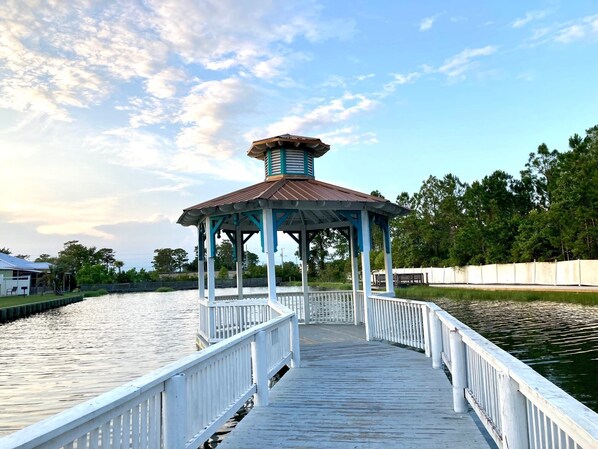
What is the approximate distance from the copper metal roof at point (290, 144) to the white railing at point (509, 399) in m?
6.85

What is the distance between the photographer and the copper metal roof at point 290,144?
40.6ft

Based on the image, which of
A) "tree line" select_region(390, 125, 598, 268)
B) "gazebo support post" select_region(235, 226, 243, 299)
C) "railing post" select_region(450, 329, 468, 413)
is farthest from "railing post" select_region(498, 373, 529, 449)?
"tree line" select_region(390, 125, 598, 268)

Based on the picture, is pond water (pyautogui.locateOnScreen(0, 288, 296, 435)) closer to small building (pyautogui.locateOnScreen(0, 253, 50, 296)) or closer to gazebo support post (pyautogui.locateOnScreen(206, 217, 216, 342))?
gazebo support post (pyautogui.locateOnScreen(206, 217, 216, 342))

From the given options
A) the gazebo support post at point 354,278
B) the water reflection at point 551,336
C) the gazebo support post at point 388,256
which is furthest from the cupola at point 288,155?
the water reflection at point 551,336

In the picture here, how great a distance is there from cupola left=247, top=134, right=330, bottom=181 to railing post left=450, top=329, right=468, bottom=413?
8676 millimetres

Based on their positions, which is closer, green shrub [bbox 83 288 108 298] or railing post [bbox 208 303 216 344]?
railing post [bbox 208 303 216 344]

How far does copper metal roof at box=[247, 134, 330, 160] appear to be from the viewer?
487 inches

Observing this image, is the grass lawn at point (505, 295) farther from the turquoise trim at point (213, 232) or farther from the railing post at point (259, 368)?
the railing post at point (259, 368)

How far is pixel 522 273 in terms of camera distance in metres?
33.3

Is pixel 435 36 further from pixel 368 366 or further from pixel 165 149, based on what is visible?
pixel 368 366

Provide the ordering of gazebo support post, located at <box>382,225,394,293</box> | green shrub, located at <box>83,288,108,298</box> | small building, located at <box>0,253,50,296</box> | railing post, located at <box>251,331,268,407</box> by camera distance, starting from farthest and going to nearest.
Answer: green shrub, located at <box>83,288,108,298</box>, small building, located at <box>0,253,50,296</box>, gazebo support post, located at <box>382,225,394,293</box>, railing post, located at <box>251,331,268,407</box>

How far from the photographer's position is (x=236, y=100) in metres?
15.3

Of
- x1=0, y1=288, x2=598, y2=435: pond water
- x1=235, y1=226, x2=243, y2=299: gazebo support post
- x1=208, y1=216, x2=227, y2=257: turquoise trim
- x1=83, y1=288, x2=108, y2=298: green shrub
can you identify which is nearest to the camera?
x1=0, y1=288, x2=598, y2=435: pond water

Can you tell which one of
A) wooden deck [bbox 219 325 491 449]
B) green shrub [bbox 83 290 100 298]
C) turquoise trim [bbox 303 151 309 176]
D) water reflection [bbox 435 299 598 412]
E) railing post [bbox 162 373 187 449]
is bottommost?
green shrub [bbox 83 290 100 298]
